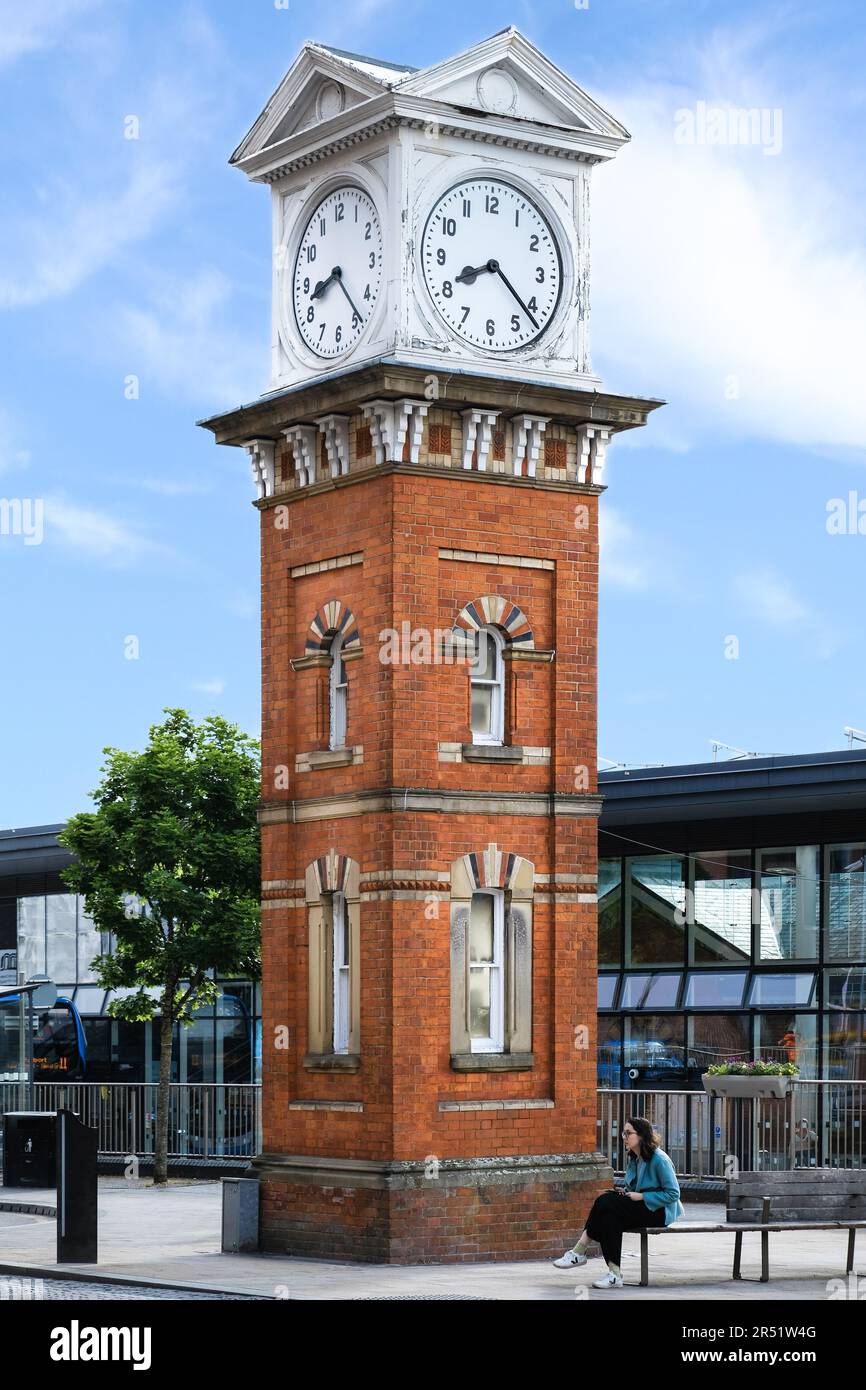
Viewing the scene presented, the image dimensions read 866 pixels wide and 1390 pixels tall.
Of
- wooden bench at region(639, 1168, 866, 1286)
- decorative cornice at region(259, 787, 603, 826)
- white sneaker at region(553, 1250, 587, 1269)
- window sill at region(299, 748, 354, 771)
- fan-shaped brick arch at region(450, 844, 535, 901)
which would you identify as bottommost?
white sneaker at region(553, 1250, 587, 1269)

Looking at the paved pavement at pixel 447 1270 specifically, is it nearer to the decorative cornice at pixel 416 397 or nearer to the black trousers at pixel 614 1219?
the black trousers at pixel 614 1219

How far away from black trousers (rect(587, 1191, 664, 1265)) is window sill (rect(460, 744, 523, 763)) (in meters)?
4.99

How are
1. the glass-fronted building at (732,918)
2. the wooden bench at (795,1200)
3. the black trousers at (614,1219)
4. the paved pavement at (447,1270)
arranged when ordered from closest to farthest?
the paved pavement at (447,1270)
the black trousers at (614,1219)
the wooden bench at (795,1200)
the glass-fronted building at (732,918)

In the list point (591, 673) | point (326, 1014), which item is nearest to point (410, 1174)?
point (326, 1014)

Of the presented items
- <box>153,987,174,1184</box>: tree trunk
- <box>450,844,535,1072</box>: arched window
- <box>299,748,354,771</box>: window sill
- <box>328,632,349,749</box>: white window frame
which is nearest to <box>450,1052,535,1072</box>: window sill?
<box>450,844,535,1072</box>: arched window

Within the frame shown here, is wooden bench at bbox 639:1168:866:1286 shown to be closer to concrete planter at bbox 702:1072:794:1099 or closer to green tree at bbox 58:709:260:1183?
concrete planter at bbox 702:1072:794:1099

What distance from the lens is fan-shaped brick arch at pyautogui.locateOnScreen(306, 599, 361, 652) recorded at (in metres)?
23.6

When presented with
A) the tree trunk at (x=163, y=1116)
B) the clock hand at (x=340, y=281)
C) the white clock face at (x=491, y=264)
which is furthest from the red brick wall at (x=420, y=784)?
the tree trunk at (x=163, y=1116)

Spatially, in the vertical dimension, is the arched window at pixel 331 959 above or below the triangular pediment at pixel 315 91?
below

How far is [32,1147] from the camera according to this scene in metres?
33.5

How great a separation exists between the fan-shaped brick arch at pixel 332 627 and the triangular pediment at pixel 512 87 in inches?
210

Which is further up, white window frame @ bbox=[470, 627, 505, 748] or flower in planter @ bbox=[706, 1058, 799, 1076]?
white window frame @ bbox=[470, 627, 505, 748]

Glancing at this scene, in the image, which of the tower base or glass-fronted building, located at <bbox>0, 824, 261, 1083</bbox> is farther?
glass-fronted building, located at <bbox>0, 824, 261, 1083</bbox>

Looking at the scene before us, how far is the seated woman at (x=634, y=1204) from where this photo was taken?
20219 mm
